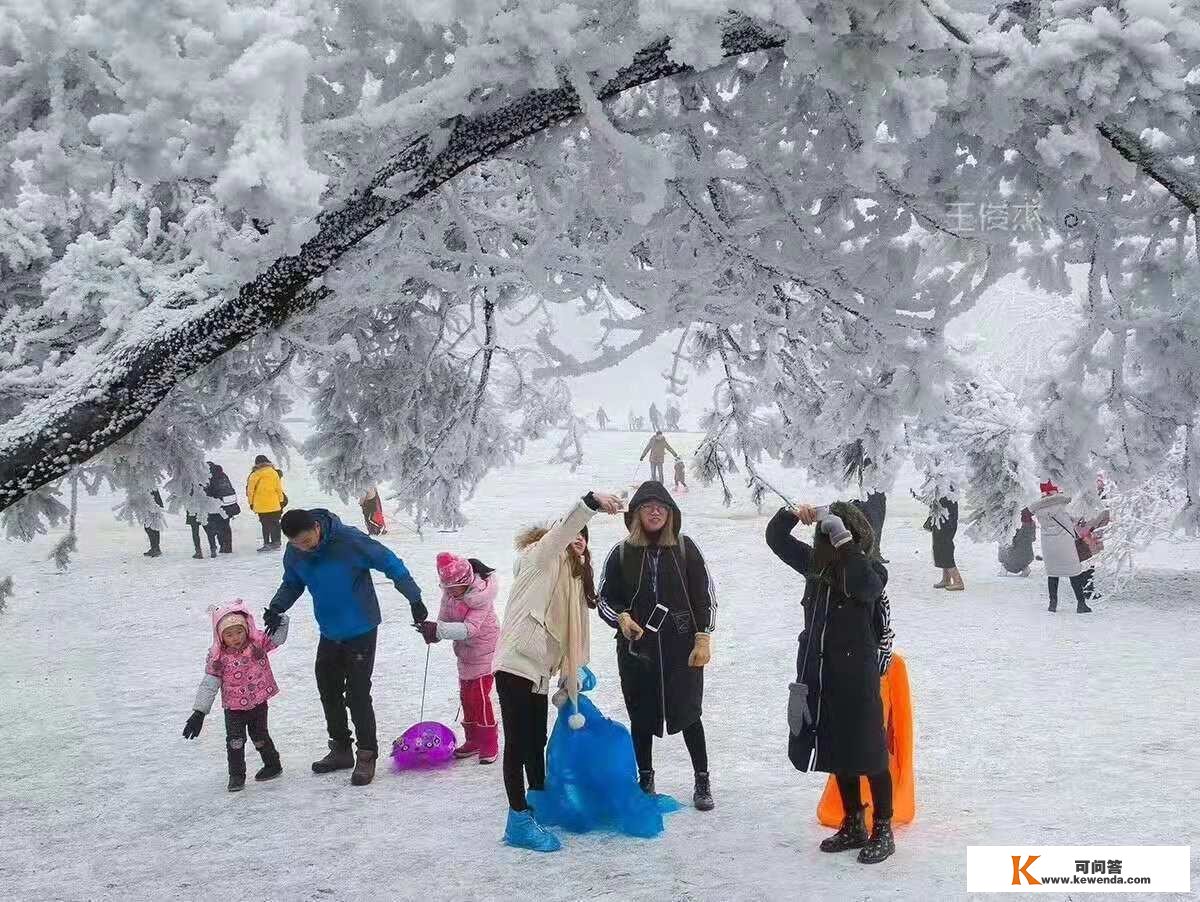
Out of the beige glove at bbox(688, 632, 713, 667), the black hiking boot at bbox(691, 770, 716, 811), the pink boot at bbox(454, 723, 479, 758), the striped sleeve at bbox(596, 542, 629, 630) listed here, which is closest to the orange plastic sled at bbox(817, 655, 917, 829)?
the black hiking boot at bbox(691, 770, 716, 811)

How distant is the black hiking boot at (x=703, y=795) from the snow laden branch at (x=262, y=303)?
325cm

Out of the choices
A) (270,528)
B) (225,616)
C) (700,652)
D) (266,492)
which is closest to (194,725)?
(225,616)

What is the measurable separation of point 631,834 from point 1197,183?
3.63m

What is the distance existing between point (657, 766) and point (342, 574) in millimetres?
2183

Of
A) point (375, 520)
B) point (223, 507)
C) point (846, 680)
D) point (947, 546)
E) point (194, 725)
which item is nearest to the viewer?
point (846, 680)

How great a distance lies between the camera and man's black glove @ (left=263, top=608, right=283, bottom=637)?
247 inches

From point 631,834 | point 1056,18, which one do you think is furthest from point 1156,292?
point 631,834

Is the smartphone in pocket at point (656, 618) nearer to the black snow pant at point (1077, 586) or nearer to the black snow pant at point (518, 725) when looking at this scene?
the black snow pant at point (518, 725)

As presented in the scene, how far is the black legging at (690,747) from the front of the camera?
5332 millimetres

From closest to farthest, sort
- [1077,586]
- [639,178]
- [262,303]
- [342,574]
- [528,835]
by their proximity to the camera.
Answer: [639,178] < [262,303] < [528,835] < [342,574] < [1077,586]

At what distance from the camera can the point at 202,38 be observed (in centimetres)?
252

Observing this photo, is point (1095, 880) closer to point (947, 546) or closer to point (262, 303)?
point (262, 303)

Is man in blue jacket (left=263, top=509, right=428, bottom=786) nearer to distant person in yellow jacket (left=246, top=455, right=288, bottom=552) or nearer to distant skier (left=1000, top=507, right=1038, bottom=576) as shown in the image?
distant person in yellow jacket (left=246, top=455, right=288, bottom=552)

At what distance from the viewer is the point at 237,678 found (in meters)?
6.14
